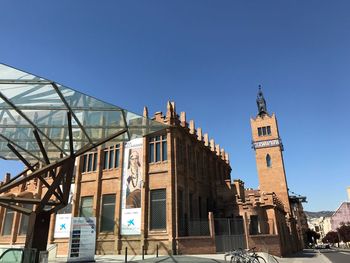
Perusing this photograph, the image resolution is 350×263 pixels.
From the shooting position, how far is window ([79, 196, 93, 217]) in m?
30.6

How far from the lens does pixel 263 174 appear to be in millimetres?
48781

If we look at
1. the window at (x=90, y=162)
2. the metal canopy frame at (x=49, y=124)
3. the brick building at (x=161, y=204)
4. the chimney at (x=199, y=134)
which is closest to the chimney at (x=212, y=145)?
the chimney at (x=199, y=134)

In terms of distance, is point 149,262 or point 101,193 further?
point 101,193

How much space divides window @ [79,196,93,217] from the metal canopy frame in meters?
11.6

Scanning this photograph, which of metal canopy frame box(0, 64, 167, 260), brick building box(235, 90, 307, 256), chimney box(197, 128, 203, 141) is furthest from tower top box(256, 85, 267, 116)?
metal canopy frame box(0, 64, 167, 260)

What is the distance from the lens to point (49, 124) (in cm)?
1675

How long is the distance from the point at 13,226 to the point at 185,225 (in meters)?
20.5

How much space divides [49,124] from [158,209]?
1423 cm

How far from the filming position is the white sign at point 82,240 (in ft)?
67.0

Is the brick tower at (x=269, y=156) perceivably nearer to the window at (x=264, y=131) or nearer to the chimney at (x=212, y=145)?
the window at (x=264, y=131)

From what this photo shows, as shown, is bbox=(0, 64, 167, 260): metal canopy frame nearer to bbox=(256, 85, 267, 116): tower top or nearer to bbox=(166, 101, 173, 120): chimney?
bbox=(166, 101, 173, 120): chimney

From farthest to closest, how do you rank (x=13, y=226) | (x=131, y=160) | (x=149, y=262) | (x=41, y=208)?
(x=13, y=226), (x=131, y=160), (x=149, y=262), (x=41, y=208)

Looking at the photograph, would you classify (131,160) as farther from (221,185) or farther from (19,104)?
(19,104)

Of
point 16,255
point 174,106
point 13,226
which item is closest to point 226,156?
point 174,106
